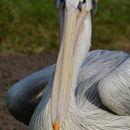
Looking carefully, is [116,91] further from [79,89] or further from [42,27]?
[42,27]

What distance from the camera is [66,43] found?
15.6ft

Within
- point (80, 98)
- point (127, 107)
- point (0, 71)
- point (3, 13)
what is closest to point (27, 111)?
point (80, 98)

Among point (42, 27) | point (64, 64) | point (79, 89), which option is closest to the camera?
point (64, 64)

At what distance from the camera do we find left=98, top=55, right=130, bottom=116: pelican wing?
4.92 metres

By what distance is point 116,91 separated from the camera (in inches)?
195

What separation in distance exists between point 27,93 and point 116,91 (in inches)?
45.4

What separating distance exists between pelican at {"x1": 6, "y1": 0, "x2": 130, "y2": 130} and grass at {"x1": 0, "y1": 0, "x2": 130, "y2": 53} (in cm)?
Answer: 563

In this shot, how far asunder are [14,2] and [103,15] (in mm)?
1885

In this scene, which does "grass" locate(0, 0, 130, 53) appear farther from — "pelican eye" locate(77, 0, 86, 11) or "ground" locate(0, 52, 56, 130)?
"pelican eye" locate(77, 0, 86, 11)

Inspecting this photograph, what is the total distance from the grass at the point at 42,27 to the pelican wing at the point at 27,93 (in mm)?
4872

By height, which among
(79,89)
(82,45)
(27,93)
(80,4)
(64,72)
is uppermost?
(80,4)

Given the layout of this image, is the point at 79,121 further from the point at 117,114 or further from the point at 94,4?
the point at 94,4

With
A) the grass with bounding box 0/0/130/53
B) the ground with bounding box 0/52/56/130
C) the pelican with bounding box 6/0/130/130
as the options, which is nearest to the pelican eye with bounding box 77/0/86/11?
the pelican with bounding box 6/0/130/130

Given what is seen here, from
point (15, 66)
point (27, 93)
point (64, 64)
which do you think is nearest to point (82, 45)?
point (64, 64)
